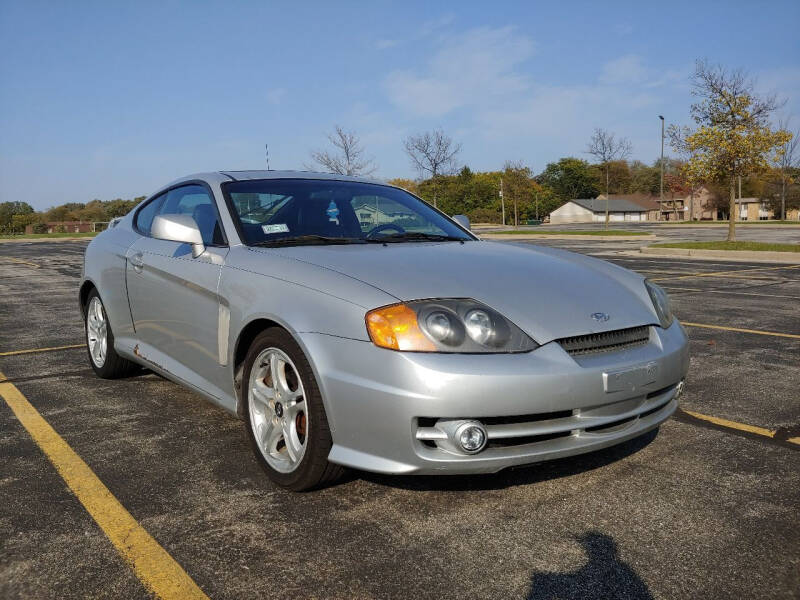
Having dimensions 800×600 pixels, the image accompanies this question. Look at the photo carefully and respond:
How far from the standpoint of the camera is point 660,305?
10.8 ft

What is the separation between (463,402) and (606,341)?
2.37 feet

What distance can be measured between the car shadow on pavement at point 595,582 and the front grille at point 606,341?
748mm

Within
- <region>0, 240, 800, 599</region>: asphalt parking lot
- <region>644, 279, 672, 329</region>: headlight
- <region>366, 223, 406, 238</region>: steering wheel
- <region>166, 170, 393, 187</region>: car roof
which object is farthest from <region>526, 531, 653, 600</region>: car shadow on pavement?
<region>166, 170, 393, 187</region>: car roof

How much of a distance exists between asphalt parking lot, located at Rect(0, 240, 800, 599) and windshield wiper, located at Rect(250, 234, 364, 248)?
1.03m

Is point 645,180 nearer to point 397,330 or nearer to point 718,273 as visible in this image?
point 718,273

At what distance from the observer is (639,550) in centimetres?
245

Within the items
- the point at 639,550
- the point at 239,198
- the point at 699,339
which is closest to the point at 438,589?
the point at 639,550

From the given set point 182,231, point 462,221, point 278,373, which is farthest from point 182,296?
point 462,221

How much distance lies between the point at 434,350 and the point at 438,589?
800 millimetres

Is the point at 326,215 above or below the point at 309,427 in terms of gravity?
above

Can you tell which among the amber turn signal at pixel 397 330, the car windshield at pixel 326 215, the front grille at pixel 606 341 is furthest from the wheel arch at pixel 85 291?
the front grille at pixel 606 341

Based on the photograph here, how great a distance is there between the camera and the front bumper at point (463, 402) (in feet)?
8.25

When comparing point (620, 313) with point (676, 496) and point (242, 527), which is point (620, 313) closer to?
point (676, 496)

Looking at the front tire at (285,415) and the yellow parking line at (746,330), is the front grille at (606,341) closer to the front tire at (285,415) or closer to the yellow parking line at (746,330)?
the front tire at (285,415)
